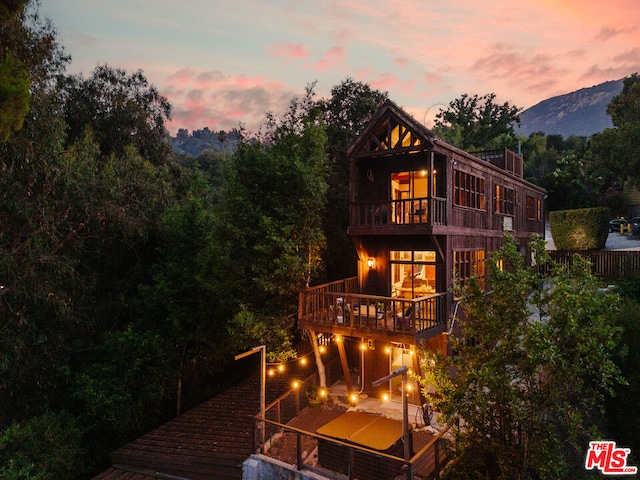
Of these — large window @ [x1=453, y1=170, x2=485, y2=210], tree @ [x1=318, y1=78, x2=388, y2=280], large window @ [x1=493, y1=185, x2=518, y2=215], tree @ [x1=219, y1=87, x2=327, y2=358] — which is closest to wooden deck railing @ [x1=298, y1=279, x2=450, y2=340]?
tree @ [x1=219, y1=87, x2=327, y2=358]

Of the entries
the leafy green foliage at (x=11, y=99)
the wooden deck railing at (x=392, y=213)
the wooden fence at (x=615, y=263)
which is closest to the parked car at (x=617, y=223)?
the wooden fence at (x=615, y=263)

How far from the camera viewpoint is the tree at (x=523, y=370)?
676cm

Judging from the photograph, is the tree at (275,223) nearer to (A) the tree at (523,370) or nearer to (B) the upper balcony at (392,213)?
(B) the upper balcony at (392,213)

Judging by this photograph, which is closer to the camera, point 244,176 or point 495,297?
point 495,297

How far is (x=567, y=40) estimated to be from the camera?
1916cm

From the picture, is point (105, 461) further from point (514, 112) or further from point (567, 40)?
point (514, 112)

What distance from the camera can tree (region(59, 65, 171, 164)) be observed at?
23.0 m

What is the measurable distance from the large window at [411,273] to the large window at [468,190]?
2295 mm

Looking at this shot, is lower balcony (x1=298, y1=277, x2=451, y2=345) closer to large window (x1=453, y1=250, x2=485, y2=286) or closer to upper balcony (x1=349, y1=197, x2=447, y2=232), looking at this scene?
large window (x1=453, y1=250, x2=485, y2=286)

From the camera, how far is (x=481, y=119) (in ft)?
135

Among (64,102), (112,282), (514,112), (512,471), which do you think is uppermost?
(514,112)

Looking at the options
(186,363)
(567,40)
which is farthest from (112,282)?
(567,40)

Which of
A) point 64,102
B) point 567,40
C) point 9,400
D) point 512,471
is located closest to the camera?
point 512,471

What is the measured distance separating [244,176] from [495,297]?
10.1 metres
